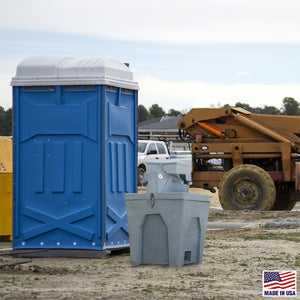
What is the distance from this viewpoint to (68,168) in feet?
32.8

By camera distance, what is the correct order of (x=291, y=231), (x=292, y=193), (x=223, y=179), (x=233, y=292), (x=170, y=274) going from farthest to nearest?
(x=292, y=193)
(x=223, y=179)
(x=291, y=231)
(x=170, y=274)
(x=233, y=292)

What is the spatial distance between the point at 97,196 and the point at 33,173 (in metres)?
0.93

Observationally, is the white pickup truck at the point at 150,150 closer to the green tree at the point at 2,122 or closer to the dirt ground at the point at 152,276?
the dirt ground at the point at 152,276

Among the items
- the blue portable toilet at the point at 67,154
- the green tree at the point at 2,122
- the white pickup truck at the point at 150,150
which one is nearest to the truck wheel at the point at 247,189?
the blue portable toilet at the point at 67,154

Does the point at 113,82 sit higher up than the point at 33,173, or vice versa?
the point at 113,82

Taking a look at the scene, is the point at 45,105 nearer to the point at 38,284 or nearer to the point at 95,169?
the point at 95,169

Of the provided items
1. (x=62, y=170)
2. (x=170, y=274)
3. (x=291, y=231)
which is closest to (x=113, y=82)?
(x=62, y=170)

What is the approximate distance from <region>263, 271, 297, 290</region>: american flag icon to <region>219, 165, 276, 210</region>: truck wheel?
9.33 meters

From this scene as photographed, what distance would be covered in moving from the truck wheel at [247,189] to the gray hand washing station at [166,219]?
879 cm

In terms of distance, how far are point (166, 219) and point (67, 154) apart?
1.80 m

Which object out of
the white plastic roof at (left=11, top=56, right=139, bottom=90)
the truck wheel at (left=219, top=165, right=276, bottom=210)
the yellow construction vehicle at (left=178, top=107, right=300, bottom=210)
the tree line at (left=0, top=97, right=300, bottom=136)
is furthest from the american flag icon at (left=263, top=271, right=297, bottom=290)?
the tree line at (left=0, top=97, right=300, bottom=136)

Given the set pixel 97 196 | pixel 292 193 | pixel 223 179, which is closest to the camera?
pixel 97 196

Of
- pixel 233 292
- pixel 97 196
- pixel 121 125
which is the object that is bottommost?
pixel 233 292

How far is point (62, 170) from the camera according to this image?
32.8 ft
